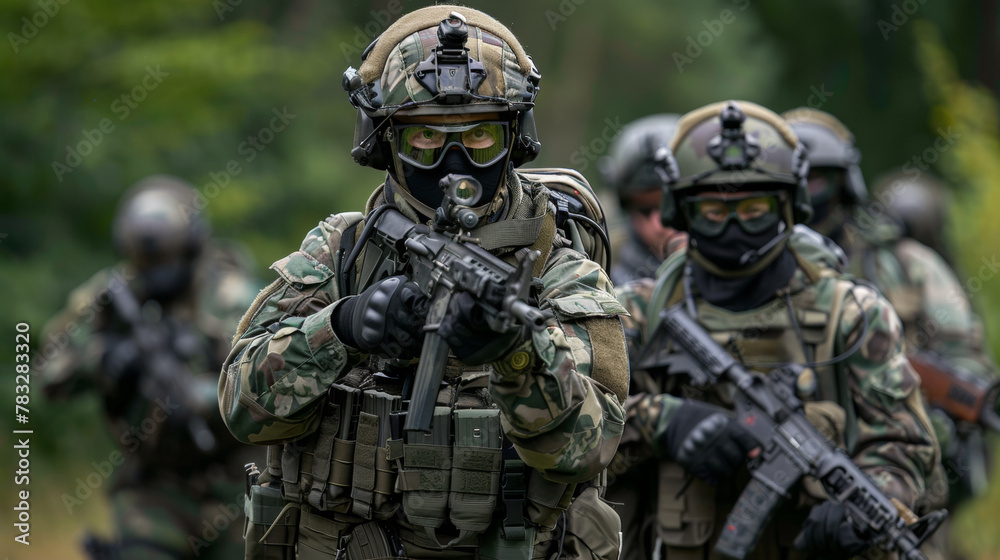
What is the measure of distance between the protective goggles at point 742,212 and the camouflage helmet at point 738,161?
5 cm

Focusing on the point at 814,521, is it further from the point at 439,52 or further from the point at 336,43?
the point at 336,43

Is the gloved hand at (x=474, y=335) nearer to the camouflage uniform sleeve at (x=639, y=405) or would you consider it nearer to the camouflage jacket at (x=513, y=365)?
the camouflage jacket at (x=513, y=365)

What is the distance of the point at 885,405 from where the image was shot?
6.00 m

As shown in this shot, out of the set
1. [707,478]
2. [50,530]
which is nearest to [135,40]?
[50,530]

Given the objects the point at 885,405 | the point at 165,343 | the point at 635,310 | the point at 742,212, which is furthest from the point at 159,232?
the point at 885,405

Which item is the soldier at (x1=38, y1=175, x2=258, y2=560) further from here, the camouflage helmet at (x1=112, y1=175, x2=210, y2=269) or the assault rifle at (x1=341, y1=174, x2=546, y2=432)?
the assault rifle at (x1=341, y1=174, x2=546, y2=432)

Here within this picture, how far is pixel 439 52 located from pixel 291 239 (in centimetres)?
1320

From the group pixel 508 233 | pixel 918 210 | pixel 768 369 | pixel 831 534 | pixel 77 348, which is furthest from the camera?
pixel 918 210

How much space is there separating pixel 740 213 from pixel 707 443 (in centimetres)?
103

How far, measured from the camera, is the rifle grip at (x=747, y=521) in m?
5.83

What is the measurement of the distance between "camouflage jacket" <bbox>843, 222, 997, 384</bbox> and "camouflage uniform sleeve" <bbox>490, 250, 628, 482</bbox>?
5.51m

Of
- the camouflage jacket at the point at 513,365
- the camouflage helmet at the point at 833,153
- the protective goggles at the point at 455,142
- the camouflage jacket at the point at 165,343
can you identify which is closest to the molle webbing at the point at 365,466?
the camouflage jacket at the point at 513,365

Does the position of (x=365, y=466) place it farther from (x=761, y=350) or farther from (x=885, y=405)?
(x=885, y=405)

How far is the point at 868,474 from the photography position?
5934mm
